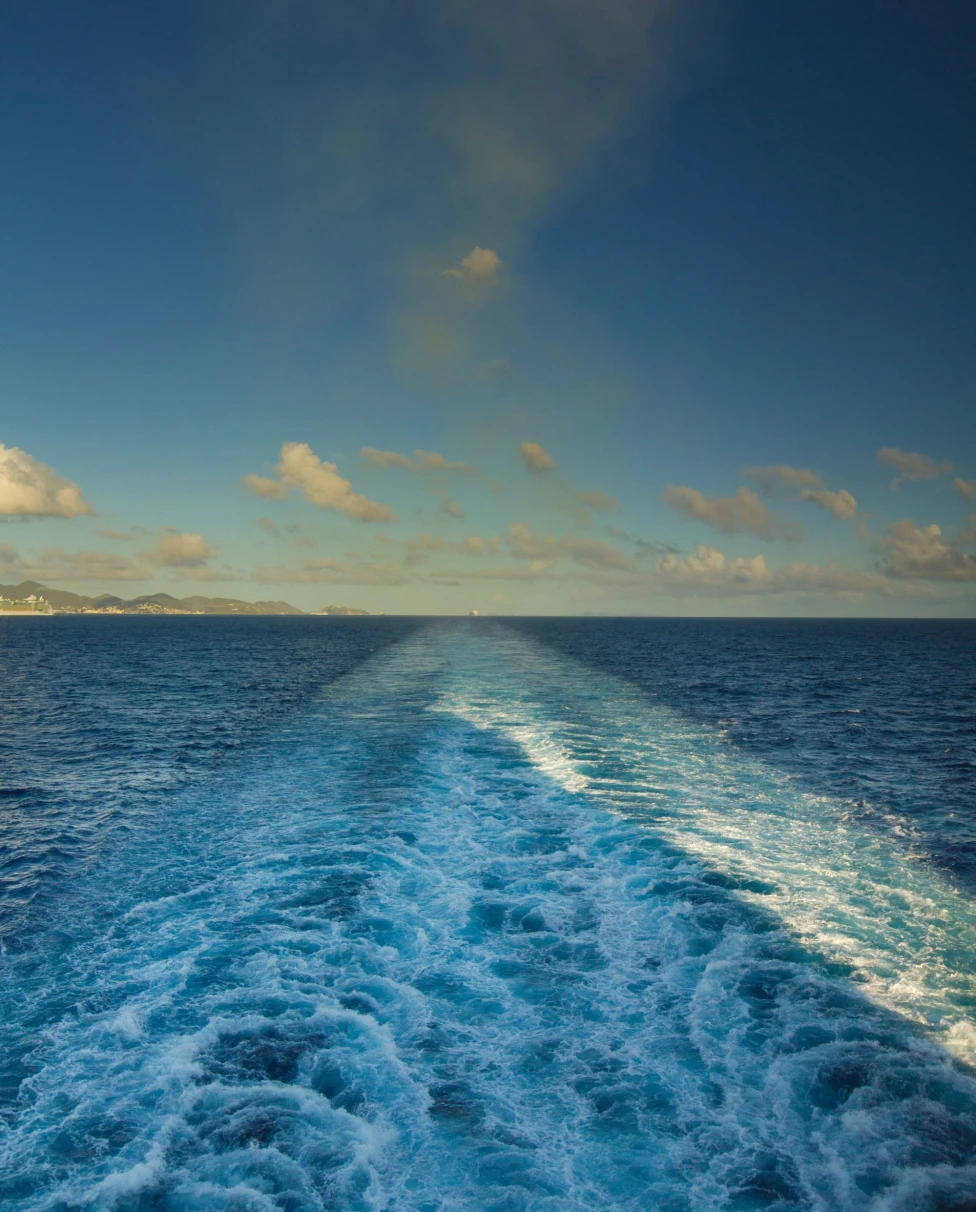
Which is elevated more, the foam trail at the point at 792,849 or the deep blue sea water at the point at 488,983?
the foam trail at the point at 792,849

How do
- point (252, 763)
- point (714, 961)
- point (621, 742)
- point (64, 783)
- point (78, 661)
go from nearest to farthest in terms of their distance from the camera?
point (714, 961) < point (64, 783) < point (252, 763) < point (621, 742) < point (78, 661)

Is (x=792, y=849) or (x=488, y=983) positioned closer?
(x=488, y=983)

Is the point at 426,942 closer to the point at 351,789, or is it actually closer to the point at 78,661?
the point at 351,789

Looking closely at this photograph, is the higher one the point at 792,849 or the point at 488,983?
the point at 792,849

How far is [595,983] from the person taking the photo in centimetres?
1129

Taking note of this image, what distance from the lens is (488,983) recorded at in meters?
11.3

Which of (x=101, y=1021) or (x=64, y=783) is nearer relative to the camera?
(x=101, y=1021)

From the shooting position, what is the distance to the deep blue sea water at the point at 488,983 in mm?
7523

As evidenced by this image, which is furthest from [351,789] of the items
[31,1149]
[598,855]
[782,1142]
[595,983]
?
[782,1142]

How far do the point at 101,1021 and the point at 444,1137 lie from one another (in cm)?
625

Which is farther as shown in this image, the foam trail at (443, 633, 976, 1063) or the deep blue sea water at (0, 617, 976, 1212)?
the foam trail at (443, 633, 976, 1063)

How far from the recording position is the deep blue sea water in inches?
296

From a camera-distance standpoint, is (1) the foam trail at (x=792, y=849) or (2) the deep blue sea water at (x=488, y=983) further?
(1) the foam trail at (x=792, y=849)

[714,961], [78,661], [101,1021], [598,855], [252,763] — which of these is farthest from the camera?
[78,661]
